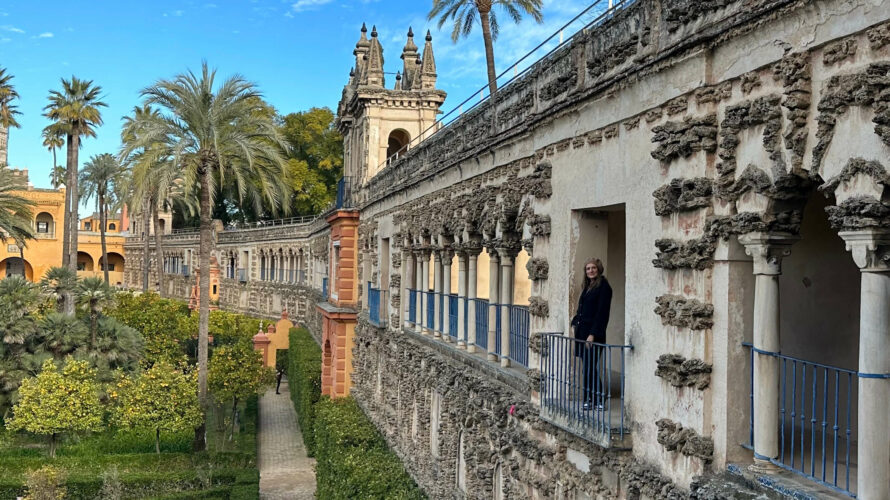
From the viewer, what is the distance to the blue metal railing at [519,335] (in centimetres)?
1045

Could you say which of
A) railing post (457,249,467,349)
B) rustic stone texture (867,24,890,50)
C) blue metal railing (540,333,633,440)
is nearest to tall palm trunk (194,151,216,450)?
railing post (457,249,467,349)

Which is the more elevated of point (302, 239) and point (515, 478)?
point (302, 239)

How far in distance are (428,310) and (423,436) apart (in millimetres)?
2461

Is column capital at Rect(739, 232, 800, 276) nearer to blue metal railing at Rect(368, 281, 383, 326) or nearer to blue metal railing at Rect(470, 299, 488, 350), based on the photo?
blue metal railing at Rect(470, 299, 488, 350)

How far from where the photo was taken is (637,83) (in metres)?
6.62

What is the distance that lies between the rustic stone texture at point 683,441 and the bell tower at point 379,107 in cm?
1945

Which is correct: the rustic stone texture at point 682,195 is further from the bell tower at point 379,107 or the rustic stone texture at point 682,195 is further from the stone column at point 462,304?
the bell tower at point 379,107

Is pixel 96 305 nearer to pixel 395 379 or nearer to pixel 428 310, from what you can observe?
pixel 395 379

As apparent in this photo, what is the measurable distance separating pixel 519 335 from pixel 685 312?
4.92 meters

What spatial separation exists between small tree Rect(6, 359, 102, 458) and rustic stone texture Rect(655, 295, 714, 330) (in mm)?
19879

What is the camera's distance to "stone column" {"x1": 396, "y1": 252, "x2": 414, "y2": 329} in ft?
57.0

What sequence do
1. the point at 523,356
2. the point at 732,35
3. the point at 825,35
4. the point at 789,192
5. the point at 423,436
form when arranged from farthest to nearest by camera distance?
1. the point at 423,436
2. the point at 523,356
3. the point at 732,35
4. the point at 789,192
5. the point at 825,35

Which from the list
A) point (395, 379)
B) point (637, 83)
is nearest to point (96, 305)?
point (395, 379)

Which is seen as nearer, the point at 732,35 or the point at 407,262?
the point at 732,35
